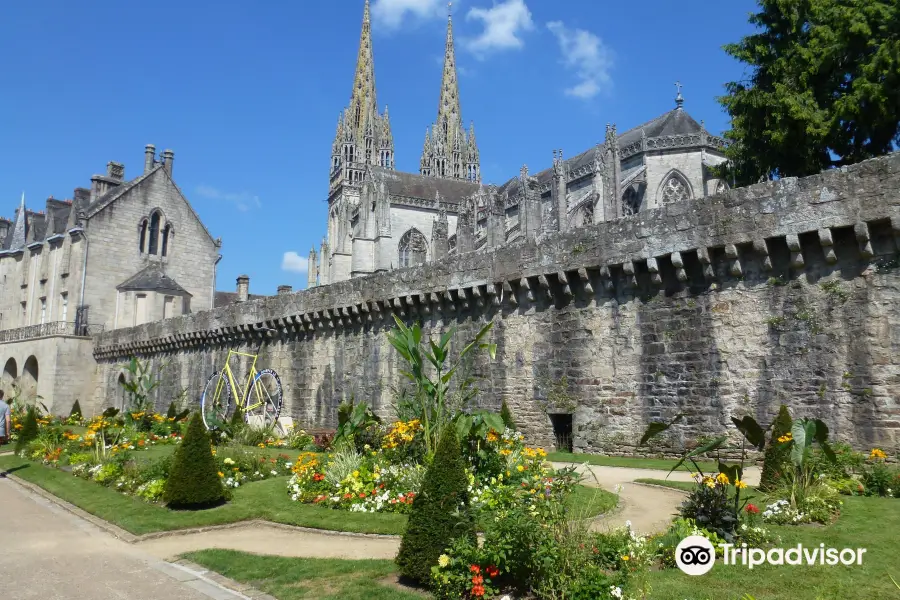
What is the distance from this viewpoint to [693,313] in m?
12.7

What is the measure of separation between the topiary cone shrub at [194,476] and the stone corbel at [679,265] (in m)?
8.99

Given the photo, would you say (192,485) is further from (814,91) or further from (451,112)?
(451,112)

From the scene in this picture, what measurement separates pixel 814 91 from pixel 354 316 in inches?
635

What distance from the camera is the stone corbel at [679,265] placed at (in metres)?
12.6

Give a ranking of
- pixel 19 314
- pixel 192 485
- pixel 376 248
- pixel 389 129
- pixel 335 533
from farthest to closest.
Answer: pixel 389 129
pixel 376 248
pixel 19 314
pixel 192 485
pixel 335 533

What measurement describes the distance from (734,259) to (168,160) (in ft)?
125

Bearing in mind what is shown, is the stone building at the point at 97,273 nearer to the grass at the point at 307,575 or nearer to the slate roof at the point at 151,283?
the slate roof at the point at 151,283

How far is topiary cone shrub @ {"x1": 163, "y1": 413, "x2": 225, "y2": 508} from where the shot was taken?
1005 centimetres

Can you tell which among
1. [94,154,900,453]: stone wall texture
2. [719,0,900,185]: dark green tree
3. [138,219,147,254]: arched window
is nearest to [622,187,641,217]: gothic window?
[719,0,900,185]: dark green tree

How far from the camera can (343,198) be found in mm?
71125

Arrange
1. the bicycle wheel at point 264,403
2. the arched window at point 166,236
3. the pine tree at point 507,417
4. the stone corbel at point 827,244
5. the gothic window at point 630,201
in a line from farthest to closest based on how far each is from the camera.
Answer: the arched window at point 166,236 → the gothic window at point 630,201 → the bicycle wheel at point 264,403 → the pine tree at point 507,417 → the stone corbel at point 827,244

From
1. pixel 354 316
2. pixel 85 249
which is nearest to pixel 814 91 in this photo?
pixel 354 316

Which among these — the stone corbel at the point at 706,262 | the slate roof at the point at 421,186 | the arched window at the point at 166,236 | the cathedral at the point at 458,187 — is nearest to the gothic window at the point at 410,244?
the cathedral at the point at 458,187

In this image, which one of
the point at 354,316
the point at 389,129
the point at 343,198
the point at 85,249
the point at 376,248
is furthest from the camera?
the point at 389,129
